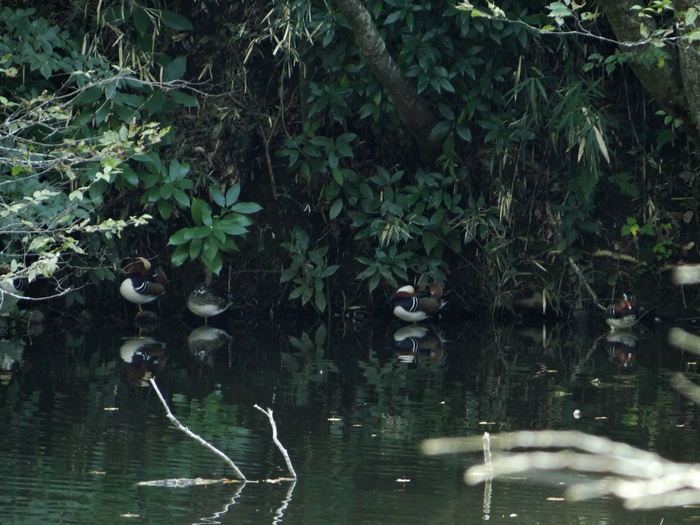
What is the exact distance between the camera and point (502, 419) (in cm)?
567

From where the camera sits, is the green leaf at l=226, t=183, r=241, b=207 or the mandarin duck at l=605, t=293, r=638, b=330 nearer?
the green leaf at l=226, t=183, r=241, b=207

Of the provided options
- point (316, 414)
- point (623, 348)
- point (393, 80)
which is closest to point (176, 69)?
point (393, 80)

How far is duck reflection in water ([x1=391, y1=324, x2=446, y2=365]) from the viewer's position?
756 centimetres

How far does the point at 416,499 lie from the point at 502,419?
166 cm

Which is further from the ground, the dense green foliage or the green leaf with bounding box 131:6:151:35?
the green leaf with bounding box 131:6:151:35

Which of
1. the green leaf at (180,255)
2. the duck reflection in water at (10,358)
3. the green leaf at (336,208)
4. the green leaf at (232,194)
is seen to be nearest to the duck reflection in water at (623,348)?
the green leaf at (336,208)

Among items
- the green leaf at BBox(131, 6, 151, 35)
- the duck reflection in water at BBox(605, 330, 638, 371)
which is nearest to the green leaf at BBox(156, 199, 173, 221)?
the green leaf at BBox(131, 6, 151, 35)

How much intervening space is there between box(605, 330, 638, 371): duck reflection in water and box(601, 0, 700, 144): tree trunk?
160cm

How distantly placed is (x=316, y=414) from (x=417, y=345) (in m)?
2.57

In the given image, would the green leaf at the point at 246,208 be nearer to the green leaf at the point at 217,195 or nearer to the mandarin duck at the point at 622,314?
the green leaf at the point at 217,195

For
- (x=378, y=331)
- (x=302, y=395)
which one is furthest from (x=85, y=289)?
(x=302, y=395)

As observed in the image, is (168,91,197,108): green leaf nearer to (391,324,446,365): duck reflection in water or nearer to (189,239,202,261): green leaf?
(189,239,202,261): green leaf

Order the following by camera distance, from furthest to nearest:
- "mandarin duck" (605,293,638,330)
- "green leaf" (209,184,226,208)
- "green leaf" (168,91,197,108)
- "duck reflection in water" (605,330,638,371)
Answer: "mandarin duck" (605,293,638,330), "green leaf" (209,184,226,208), "green leaf" (168,91,197,108), "duck reflection in water" (605,330,638,371)

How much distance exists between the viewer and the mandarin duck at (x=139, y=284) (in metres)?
8.87
